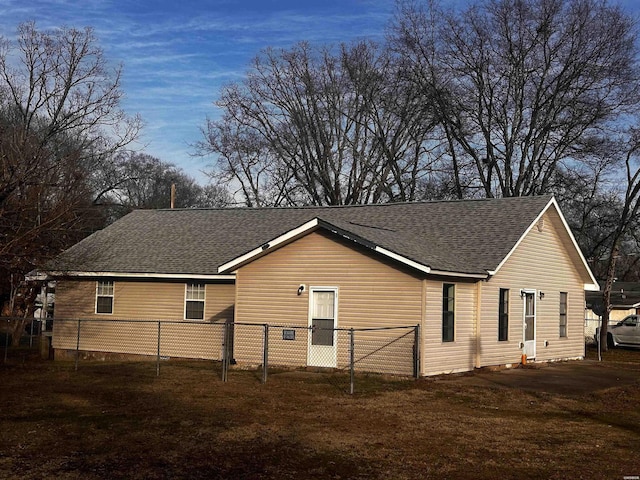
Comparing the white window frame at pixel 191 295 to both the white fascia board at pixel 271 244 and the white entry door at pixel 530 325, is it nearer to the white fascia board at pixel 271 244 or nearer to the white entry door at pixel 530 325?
the white fascia board at pixel 271 244

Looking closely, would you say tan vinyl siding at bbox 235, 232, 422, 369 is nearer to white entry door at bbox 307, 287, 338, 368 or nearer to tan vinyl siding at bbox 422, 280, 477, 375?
white entry door at bbox 307, 287, 338, 368

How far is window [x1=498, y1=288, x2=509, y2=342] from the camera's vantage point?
22109mm

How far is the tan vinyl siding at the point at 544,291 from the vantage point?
21.5 meters

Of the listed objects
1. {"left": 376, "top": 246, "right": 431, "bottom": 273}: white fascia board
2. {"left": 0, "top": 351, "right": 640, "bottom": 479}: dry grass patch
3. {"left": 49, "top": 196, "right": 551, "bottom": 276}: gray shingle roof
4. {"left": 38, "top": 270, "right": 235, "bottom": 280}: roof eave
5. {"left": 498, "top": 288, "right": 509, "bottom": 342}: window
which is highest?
{"left": 49, "top": 196, "right": 551, "bottom": 276}: gray shingle roof

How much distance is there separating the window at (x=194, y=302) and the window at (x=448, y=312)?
823 cm

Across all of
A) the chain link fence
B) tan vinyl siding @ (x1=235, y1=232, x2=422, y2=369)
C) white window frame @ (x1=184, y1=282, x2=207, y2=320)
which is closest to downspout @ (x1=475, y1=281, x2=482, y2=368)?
tan vinyl siding @ (x1=235, y1=232, x2=422, y2=369)

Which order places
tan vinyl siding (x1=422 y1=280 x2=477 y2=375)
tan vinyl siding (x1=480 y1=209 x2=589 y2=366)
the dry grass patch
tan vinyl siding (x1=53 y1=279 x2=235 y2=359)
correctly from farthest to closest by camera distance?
1. tan vinyl siding (x1=53 y1=279 x2=235 y2=359)
2. tan vinyl siding (x1=480 y1=209 x2=589 y2=366)
3. tan vinyl siding (x1=422 y1=280 x2=477 y2=375)
4. the dry grass patch

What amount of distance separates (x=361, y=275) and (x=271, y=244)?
8.48 ft

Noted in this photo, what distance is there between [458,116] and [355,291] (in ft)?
80.1

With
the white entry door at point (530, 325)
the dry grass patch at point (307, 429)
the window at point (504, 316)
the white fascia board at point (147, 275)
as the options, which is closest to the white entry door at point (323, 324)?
the dry grass patch at point (307, 429)

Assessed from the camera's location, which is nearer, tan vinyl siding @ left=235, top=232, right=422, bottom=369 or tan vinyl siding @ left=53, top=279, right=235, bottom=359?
tan vinyl siding @ left=235, top=232, right=422, bottom=369

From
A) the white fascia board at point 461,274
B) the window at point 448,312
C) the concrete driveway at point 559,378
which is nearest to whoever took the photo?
the concrete driveway at point 559,378

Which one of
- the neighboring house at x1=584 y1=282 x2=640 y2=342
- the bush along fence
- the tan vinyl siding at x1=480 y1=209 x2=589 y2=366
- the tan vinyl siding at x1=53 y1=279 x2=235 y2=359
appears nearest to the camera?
the bush along fence

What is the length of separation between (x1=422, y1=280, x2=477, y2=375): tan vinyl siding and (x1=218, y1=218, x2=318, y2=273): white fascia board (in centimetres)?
345
